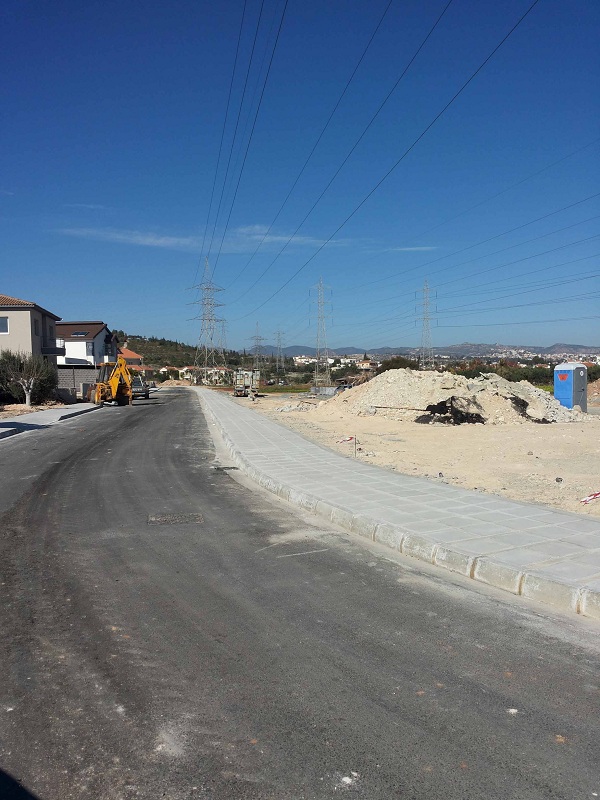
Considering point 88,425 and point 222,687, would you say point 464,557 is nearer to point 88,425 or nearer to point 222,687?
point 222,687

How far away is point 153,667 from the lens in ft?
13.0

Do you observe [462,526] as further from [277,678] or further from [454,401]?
[454,401]

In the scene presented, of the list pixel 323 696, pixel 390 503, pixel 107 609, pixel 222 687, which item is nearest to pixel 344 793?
pixel 323 696

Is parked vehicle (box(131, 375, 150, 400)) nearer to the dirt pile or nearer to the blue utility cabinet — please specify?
the blue utility cabinet

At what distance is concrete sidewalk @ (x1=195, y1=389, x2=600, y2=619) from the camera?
534 cm

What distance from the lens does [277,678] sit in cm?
382

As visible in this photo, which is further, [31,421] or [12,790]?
[31,421]

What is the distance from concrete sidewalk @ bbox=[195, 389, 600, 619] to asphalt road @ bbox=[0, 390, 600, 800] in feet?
0.91

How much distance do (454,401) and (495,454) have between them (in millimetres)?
10575

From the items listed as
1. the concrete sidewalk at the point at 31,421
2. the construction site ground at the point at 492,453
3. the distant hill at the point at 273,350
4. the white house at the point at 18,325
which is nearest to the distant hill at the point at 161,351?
the distant hill at the point at 273,350

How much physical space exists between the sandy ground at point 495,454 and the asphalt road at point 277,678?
4.28m

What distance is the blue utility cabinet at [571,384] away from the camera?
27469 mm

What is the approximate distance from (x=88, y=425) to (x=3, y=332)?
2133 cm

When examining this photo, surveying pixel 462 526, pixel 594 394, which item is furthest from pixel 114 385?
pixel 594 394
